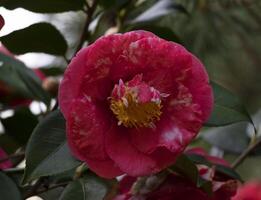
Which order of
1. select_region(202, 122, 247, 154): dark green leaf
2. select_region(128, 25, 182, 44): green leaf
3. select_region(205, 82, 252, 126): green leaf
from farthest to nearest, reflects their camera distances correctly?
select_region(202, 122, 247, 154): dark green leaf → select_region(128, 25, 182, 44): green leaf → select_region(205, 82, 252, 126): green leaf

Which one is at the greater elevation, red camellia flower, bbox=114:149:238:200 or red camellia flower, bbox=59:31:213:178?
red camellia flower, bbox=59:31:213:178

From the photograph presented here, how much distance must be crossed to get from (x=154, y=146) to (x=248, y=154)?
1.31 ft

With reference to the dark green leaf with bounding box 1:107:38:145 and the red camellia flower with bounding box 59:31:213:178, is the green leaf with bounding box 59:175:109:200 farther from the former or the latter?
the dark green leaf with bounding box 1:107:38:145

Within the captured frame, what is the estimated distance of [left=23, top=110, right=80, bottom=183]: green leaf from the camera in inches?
24.3

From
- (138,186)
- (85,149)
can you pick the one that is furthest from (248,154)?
(85,149)

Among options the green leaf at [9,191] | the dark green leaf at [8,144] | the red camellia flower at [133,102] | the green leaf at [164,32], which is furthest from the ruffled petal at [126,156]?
the dark green leaf at [8,144]

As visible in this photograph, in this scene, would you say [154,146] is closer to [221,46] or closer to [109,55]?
[109,55]

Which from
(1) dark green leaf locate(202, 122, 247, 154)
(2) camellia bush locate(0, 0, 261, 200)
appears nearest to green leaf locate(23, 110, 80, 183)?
(2) camellia bush locate(0, 0, 261, 200)

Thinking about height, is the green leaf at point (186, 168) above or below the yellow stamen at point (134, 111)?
below

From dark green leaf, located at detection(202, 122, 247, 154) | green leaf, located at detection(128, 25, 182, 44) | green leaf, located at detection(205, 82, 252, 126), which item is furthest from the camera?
dark green leaf, located at detection(202, 122, 247, 154)

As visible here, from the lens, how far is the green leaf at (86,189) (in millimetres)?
647

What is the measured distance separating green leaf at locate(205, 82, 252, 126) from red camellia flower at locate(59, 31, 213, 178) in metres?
0.08

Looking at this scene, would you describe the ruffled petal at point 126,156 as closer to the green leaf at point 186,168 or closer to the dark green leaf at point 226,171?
the green leaf at point 186,168

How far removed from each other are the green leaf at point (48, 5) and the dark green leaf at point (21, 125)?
0.56 ft
